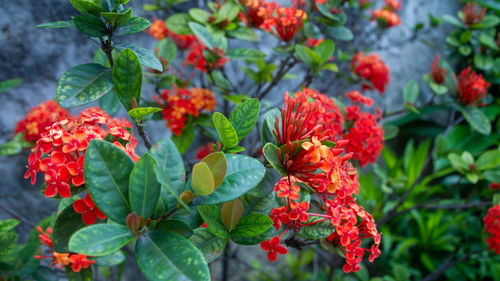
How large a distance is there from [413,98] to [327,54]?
2.04 feet

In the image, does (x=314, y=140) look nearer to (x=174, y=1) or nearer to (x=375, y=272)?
(x=174, y=1)

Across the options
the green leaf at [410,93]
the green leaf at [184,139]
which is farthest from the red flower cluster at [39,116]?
the green leaf at [410,93]

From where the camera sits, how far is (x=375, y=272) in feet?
7.29

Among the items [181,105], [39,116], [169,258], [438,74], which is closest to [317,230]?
[169,258]

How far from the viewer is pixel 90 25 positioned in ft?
2.13

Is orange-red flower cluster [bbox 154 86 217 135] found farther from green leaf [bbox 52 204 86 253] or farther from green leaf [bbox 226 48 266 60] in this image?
green leaf [bbox 52 204 86 253]

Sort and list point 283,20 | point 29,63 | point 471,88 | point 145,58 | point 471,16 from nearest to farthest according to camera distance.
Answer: point 145,58, point 283,20, point 29,63, point 471,88, point 471,16

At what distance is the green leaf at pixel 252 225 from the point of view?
0.61m

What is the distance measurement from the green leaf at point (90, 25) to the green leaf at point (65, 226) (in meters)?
0.33

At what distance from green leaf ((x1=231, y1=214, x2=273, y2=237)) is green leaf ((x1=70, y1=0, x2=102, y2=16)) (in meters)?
0.48

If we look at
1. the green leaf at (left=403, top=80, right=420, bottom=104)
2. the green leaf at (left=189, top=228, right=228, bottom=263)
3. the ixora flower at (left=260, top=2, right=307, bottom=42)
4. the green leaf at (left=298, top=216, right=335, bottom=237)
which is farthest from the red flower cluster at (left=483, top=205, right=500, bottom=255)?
the green leaf at (left=189, top=228, right=228, bottom=263)

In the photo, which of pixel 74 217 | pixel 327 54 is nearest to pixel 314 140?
pixel 74 217

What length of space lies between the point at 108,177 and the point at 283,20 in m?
0.80

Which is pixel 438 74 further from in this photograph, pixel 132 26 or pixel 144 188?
pixel 144 188
